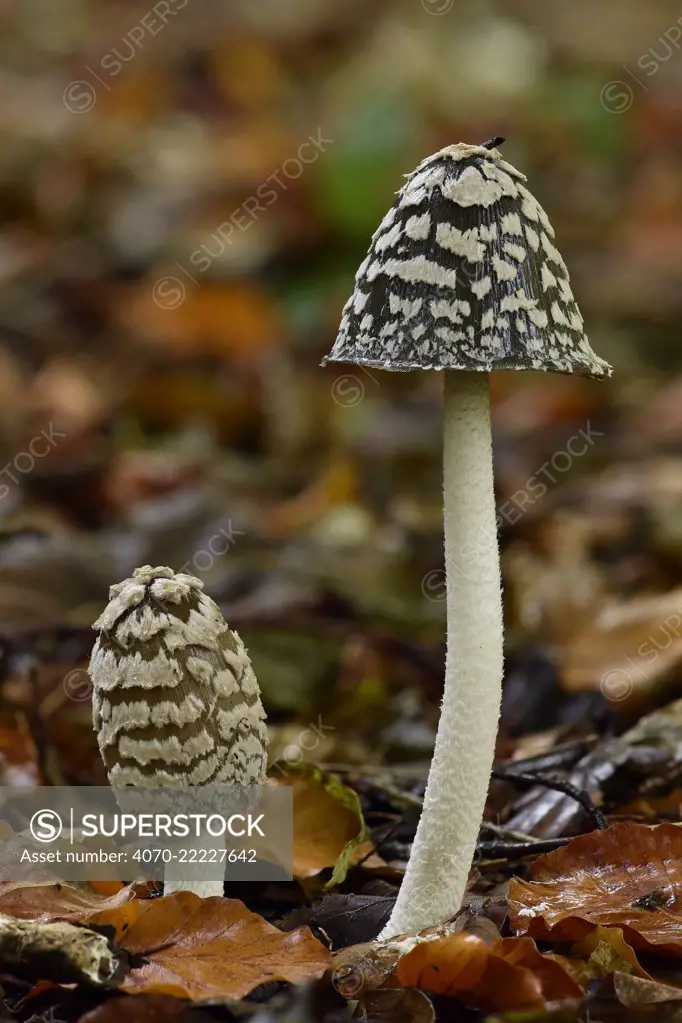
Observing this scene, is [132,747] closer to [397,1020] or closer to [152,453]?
[397,1020]

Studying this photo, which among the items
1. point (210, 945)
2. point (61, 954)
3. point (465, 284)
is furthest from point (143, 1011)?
point (465, 284)

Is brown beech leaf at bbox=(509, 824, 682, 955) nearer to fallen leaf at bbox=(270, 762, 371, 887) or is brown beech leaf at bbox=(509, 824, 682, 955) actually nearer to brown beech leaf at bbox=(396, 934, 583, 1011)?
brown beech leaf at bbox=(396, 934, 583, 1011)

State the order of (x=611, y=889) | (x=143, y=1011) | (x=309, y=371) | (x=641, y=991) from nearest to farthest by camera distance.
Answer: (x=143, y=1011)
(x=641, y=991)
(x=611, y=889)
(x=309, y=371)

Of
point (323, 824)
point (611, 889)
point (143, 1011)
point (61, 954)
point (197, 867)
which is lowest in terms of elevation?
point (143, 1011)

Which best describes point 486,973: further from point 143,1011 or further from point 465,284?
point 465,284

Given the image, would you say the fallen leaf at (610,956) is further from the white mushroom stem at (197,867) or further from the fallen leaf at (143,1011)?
the white mushroom stem at (197,867)

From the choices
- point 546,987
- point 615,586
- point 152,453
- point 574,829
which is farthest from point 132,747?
point 152,453

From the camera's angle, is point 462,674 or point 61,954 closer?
point 61,954

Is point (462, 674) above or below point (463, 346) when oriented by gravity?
below
